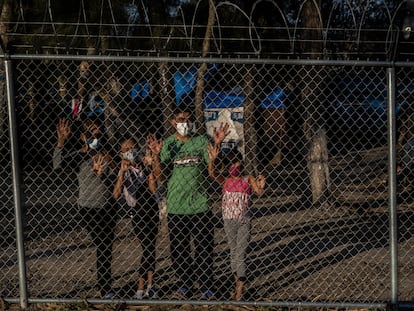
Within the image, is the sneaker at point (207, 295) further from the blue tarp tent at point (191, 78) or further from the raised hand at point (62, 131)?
the blue tarp tent at point (191, 78)

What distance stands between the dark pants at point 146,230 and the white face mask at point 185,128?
2.36ft

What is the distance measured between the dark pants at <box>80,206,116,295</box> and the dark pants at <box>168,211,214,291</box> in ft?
1.87

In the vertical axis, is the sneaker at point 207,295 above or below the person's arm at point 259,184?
below

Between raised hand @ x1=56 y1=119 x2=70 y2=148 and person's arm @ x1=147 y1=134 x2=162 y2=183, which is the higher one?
raised hand @ x1=56 y1=119 x2=70 y2=148

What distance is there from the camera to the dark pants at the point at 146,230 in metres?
5.80

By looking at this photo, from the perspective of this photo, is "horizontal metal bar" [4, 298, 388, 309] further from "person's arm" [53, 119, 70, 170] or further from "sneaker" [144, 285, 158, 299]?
"person's arm" [53, 119, 70, 170]

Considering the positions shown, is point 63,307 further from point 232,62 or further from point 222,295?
point 232,62

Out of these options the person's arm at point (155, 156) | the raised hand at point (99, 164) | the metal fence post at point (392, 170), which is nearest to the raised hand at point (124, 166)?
the raised hand at point (99, 164)

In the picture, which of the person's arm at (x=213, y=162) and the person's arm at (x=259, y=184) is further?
the person's arm at (x=259, y=184)

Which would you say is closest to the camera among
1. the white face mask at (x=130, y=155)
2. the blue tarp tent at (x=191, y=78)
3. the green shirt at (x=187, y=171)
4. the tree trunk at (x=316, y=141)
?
the green shirt at (x=187, y=171)

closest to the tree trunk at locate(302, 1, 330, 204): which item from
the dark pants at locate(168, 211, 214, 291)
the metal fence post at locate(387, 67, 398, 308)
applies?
the dark pants at locate(168, 211, 214, 291)

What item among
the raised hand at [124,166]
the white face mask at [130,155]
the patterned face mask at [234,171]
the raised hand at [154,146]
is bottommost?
the patterned face mask at [234,171]

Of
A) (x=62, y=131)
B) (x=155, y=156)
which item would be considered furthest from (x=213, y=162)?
(x=62, y=131)

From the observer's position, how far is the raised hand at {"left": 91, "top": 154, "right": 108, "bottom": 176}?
5.65 m
